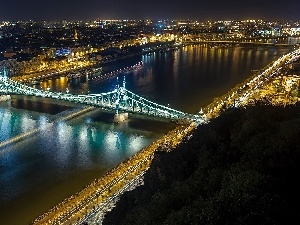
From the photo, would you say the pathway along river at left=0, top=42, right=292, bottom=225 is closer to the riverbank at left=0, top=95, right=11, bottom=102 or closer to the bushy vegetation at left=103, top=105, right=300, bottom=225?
the riverbank at left=0, top=95, right=11, bottom=102

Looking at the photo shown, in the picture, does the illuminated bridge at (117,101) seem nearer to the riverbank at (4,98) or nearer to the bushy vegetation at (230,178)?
the riverbank at (4,98)

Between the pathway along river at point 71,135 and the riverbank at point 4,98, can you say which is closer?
the pathway along river at point 71,135

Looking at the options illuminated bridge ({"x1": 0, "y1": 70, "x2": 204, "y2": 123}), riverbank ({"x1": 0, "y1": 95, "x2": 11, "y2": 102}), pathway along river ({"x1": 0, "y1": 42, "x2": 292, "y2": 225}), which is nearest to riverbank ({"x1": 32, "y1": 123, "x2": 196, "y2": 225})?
pathway along river ({"x1": 0, "y1": 42, "x2": 292, "y2": 225})

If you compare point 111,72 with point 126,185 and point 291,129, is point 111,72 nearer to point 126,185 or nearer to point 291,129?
point 126,185

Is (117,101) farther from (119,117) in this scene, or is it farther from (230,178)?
(230,178)

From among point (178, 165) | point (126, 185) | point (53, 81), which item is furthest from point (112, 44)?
point (178, 165)

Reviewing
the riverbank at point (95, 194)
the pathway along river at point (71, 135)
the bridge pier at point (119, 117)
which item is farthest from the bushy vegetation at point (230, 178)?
the bridge pier at point (119, 117)
